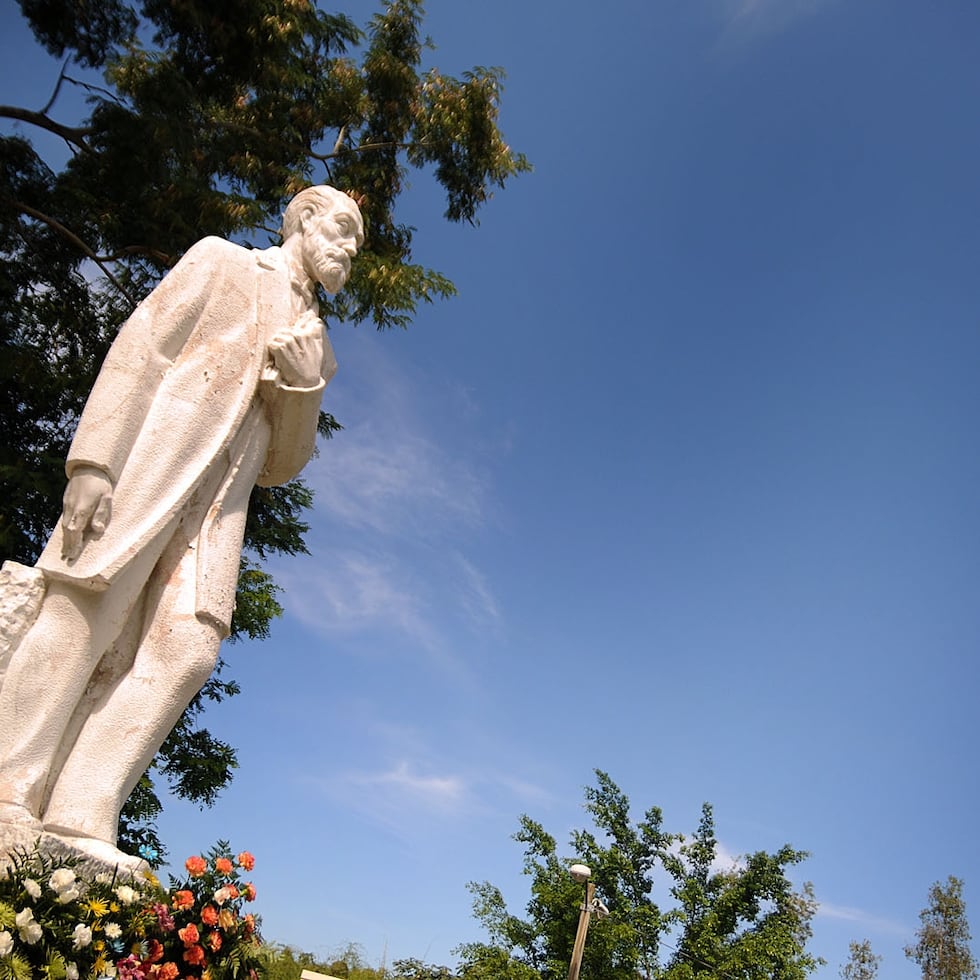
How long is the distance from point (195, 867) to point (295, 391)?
1.75 meters

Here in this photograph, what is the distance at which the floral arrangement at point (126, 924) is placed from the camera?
7.10 ft

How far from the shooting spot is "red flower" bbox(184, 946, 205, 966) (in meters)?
2.62

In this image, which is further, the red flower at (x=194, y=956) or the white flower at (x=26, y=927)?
the red flower at (x=194, y=956)

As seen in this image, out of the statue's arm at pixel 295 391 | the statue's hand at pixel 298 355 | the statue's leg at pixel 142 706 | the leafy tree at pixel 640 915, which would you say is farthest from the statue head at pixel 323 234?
the leafy tree at pixel 640 915

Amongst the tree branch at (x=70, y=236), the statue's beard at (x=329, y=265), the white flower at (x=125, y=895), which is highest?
the tree branch at (x=70, y=236)

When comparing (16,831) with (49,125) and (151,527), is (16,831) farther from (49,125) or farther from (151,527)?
(49,125)

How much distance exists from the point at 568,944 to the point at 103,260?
57.6 feet

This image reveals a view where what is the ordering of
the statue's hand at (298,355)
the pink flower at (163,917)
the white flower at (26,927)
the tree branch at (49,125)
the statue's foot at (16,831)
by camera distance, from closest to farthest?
the white flower at (26,927)
the statue's foot at (16,831)
the pink flower at (163,917)
the statue's hand at (298,355)
the tree branch at (49,125)

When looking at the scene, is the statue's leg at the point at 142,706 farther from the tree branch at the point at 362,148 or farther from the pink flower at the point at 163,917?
the tree branch at the point at 362,148

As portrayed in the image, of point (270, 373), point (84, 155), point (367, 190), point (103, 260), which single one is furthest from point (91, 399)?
point (367, 190)

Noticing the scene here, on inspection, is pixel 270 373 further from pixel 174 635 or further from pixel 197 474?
pixel 174 635

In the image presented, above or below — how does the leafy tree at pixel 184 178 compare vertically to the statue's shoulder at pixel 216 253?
above

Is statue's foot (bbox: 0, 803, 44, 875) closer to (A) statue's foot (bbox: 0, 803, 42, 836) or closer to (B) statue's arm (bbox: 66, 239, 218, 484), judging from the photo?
(A) statue's foot (bbox: 0, 803, 42, 836)

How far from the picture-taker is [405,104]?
41.8 feet
